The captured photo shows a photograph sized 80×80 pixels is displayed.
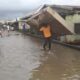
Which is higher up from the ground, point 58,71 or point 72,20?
point 72,20

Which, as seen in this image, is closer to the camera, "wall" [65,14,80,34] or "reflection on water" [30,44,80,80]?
"reflection on water" [30,44,80,80]

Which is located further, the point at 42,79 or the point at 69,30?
the point at 69,30

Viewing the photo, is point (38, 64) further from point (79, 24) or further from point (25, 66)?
point (79, 24)

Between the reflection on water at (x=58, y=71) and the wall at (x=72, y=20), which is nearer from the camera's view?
the reflection on water at (x=58, y=71)

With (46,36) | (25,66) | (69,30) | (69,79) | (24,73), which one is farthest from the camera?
(69,30)

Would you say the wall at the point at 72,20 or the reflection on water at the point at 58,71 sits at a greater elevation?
the wall at the point at 72,20

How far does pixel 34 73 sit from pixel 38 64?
2.57 m

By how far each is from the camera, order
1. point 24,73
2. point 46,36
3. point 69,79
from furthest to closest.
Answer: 1. point 46,36
2. point 24,73
3. point 69,79

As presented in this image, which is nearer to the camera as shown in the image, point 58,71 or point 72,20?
point 58,71

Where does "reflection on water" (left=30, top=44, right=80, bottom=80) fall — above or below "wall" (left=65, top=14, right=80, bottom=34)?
below

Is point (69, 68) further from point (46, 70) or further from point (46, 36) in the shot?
point (46, 36)

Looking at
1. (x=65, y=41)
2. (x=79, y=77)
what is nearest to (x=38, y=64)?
(x=79, y=77)

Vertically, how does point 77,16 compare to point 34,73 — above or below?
above

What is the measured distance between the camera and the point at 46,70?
13.2 m
